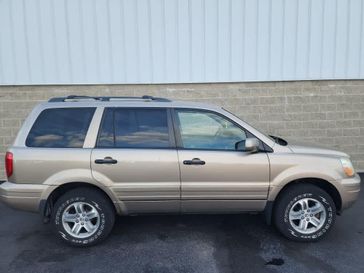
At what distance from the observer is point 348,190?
4.30 meters

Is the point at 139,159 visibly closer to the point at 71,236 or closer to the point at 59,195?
the point at 59,195

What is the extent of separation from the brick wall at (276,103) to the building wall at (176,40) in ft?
0.61

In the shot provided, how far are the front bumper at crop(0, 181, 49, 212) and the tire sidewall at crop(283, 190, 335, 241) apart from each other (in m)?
2.86

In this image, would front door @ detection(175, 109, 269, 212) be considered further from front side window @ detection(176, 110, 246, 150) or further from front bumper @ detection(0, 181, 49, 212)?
front bumper @ detection(0, 181, 49, 212)

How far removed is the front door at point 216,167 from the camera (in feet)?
13.6

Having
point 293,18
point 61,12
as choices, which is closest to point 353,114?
point 293,18

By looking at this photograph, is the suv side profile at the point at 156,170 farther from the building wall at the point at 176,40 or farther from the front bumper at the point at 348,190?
the building wall at the point at 176,40

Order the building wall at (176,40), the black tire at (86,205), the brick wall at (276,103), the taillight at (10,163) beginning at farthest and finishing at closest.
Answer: the brick wall at (276,103) → the building wall at (176,40) → the black tire at (86,205) → the taillight at (10,163)

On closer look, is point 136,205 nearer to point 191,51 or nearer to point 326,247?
point 326,247

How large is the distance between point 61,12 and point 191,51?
8.68 feet

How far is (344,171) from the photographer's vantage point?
14.2 feet

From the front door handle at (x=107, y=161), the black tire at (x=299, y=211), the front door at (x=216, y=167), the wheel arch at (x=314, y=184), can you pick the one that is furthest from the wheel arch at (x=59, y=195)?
the black tire at (x=299, y=211)

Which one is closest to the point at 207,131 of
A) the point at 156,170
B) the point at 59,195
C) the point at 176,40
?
the point at 156,170

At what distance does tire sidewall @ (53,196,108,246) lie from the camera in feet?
13.6
